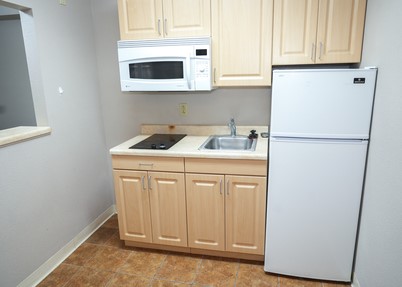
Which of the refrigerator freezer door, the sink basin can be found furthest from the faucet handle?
the refrigerator freezer door

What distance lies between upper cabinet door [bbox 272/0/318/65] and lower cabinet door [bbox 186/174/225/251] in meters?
1.01

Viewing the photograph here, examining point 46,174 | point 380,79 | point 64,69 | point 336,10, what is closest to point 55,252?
point 46,174

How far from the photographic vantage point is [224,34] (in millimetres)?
2006

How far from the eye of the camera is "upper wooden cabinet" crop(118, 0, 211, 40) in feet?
6.60

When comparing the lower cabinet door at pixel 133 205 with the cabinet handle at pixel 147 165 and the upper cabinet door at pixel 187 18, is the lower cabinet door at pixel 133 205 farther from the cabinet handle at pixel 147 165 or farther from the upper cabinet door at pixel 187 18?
the upper cabinet door at pixel 187 18

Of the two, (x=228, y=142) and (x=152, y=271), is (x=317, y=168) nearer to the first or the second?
(x=228, y=142)

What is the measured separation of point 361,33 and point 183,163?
152 cm

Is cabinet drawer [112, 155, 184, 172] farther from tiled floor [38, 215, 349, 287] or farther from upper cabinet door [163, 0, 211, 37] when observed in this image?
upper cabinet door [163, 0, 211, 37]

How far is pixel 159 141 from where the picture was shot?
92.3 inches

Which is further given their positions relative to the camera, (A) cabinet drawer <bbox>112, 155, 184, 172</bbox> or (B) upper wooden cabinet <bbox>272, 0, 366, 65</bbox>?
(A) cabinet drawer <bbox>112, 155, 184, 172</bbox>

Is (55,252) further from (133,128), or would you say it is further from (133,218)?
(133,128)

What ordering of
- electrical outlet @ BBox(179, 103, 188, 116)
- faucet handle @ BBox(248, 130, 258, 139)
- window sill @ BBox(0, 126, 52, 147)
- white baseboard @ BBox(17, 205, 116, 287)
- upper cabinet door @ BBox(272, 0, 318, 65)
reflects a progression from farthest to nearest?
electrical outlet @ BBox(179, 103, 188, 116), faucet handle @ BBox(248, 130, 258, 139), white baseboard @ BBox(17, 205, 116, 287), upper cabinet door @ BBox(272, 0, 318, 65), window sill @ BBox(0, 126, 52, 147)

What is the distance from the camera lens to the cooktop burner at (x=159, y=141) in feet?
7.09

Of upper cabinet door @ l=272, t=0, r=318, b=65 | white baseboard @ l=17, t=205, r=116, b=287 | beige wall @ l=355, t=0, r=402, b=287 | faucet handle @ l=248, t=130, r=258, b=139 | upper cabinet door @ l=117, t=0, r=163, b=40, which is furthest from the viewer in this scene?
faucet handle @ l=248, t=130, r=258, b=139
